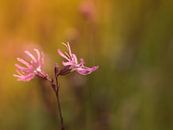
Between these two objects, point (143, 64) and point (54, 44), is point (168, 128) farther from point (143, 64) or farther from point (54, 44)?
point (54, 44)

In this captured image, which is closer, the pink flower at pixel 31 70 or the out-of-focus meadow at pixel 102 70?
the pink flower at pixel 31 70

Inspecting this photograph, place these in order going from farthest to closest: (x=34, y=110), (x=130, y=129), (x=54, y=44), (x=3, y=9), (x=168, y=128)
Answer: (x=3, y=9) < (x=54, y=44) < (x=34, y=110) < (x=168, y=128) < (x=130, y=129)

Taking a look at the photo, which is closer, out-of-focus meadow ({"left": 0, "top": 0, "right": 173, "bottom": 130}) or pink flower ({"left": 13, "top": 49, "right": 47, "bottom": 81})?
pink flower ({"left": 13, "top": 49, "right": 47, "bottom": 81})

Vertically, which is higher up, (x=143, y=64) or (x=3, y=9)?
(x=3, y=9)

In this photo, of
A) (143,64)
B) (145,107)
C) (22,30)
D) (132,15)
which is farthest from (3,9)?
(145,107)

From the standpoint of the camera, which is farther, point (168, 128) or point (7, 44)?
point (7, 44)

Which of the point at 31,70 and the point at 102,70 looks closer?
the point at 31,70

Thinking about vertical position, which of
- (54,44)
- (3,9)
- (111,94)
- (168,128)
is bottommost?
(168,128)

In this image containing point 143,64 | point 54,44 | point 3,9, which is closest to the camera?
point 143,64
